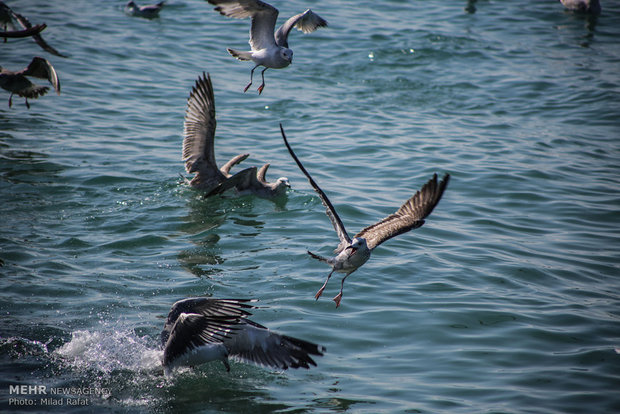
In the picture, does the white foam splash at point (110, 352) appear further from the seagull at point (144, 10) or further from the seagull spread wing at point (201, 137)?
the seagull at point (144, 10)

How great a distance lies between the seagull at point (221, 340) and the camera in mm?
5812

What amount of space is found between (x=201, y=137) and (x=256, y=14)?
2.79 m

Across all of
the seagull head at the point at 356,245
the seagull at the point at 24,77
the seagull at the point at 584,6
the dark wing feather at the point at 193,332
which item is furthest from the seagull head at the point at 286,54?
the seagull at the point at 584,6

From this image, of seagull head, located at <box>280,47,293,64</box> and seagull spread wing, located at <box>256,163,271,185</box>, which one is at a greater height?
seagull head, located at <box>280,47,293,64</box>

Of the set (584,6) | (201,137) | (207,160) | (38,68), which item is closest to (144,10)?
(38,68)

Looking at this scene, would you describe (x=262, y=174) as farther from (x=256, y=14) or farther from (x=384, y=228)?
(x=384, y=228)

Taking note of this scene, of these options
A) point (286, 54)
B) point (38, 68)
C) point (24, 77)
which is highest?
point (286, 54)

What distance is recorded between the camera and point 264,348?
20.9 ft

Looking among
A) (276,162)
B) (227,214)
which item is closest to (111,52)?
(276,162)

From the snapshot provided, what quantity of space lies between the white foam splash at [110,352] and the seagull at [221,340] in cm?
32

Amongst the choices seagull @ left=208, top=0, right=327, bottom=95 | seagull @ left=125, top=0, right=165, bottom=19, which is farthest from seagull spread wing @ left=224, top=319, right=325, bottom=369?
seagull @ left=125, top=0, right=165, bottom=19

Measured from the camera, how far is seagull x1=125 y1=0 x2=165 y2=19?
1962 cm
